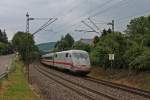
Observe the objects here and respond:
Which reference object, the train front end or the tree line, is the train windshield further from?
the tree line

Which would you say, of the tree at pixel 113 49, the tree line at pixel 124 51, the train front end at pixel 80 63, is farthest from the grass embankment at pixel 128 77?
the train front end at pixel 80 63

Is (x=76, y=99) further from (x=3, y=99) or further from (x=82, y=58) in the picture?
(x=82, y=58)

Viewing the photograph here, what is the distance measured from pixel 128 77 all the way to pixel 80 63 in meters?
9.22

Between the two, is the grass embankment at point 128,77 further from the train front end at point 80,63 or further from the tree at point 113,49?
the train front end at point 80,63

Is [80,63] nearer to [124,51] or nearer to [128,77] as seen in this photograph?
[124,51]

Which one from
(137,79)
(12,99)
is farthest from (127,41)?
(12,99)

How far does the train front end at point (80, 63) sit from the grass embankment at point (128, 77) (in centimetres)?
220

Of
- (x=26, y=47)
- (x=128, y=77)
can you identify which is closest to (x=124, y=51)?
(x=128, y=77)

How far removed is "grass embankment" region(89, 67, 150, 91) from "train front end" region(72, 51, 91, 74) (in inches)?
86.6

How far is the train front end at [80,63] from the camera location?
46.2m

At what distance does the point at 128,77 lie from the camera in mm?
38625

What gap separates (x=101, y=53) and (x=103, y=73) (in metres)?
2.57

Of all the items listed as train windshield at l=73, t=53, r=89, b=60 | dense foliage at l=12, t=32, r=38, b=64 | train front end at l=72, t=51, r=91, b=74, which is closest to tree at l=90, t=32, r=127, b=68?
train windshield at l=73, t=53, r=89, b=60

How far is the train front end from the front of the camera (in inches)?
1821
